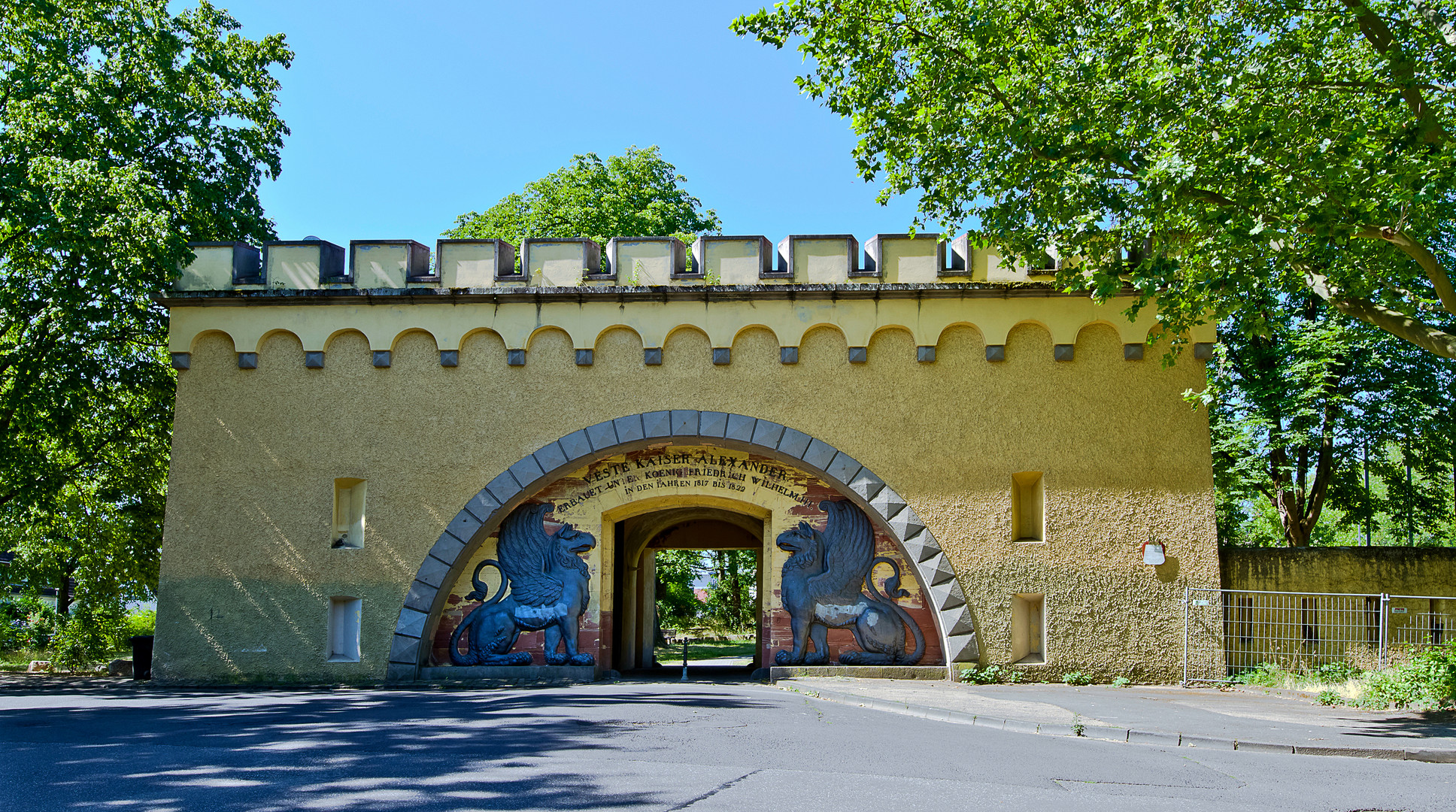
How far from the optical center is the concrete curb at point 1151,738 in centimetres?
938

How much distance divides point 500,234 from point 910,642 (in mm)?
17829

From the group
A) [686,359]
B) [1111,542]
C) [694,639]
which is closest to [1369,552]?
[1111,542]

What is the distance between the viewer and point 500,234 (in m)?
28.9

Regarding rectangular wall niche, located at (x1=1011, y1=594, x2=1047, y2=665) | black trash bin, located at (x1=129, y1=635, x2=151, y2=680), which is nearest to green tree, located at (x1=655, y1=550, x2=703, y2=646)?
black trash bin, located at (x1=129, y1=635, x2=151, y2=680)

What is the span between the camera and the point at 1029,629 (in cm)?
1480

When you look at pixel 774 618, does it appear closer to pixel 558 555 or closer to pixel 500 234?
pixel 558 555

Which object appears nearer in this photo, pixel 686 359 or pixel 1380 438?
pixel 686 359

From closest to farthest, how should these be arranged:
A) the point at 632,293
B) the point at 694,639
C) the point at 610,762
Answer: the point at 610,762 < the point at 632,293 < the point at 694,639

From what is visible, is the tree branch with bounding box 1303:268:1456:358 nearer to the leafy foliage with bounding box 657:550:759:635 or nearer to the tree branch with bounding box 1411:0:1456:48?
the tree branch with bounding box 1411:0:1456:48

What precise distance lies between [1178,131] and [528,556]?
9332mm

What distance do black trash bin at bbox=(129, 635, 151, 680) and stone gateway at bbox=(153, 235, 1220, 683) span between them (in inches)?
70.7

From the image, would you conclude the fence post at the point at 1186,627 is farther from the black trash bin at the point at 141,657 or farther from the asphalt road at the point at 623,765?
the black trash bin at the point at 141,657

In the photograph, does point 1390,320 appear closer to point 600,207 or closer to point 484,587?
point 484,587

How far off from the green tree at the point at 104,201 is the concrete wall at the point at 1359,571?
47.4ft
